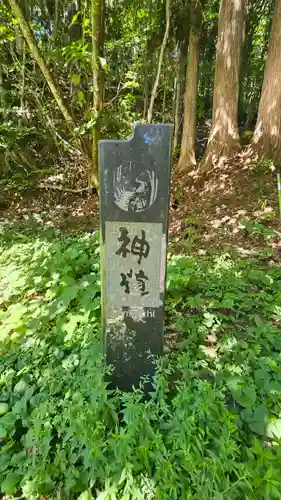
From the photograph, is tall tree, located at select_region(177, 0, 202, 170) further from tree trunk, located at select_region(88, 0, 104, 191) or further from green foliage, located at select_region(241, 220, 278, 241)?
green foliage, located at select_region(241, 220, 278, 241)

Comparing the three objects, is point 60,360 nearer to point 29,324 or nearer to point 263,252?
point 29,324

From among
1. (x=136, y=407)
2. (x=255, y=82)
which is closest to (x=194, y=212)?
(x=136, y=407)

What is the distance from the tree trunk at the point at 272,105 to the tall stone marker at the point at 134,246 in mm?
4233

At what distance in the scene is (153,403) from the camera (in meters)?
1.56

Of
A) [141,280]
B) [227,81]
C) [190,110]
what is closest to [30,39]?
[227,81]

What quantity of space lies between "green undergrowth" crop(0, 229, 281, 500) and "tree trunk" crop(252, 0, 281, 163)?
320 centimetres

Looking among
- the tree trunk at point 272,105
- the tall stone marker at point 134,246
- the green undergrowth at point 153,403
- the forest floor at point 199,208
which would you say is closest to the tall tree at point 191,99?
the forest floor at point 199,208

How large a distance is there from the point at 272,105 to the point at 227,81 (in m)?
1.09

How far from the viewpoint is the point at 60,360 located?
6.67 ft

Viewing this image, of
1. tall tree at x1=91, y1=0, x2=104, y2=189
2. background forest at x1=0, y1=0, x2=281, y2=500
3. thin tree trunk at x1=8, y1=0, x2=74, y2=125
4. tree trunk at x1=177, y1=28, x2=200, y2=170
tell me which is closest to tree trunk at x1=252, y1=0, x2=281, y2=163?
background forest at x1=0, y1=0, x2=281, y2=500

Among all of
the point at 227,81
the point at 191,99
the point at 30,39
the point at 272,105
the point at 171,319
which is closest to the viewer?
the point at 171,319

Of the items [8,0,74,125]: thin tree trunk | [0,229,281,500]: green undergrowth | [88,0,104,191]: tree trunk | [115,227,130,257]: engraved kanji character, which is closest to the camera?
[0,229,281,500]: green undergrowth

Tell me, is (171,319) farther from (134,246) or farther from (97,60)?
(97,60)

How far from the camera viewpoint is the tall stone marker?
1.40 m
